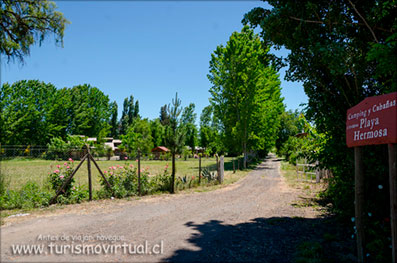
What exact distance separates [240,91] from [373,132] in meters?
23.5

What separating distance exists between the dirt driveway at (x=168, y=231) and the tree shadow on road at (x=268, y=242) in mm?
19

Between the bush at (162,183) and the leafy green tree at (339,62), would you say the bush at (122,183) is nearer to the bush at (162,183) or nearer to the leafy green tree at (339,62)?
the bush at (162,183)

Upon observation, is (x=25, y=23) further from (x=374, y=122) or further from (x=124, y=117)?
(x=124, y=117)

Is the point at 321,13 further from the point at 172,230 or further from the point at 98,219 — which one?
the point at 98,219

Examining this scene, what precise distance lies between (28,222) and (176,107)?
728cm

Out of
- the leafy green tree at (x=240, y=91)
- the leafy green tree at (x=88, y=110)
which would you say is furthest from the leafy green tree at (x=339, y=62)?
the leafy green tree at (x=88, y=110)

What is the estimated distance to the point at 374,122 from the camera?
379 centimetres

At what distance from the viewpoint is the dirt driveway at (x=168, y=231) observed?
4734 mm

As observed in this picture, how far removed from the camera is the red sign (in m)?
3.43

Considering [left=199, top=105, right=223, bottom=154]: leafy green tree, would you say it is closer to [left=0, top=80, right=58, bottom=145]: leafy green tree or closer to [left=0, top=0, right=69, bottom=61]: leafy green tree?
[left=0, top=0, right=69, bottom=61]: leafy green tree

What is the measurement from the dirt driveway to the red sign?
2.58 metres

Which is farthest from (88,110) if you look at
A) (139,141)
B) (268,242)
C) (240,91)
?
(268,242)

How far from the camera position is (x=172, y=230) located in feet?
20.4

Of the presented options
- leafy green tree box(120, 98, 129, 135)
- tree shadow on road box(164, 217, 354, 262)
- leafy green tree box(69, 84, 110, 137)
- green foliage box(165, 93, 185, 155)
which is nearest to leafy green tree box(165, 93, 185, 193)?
green foliage box(165, 93, 185, 155)
